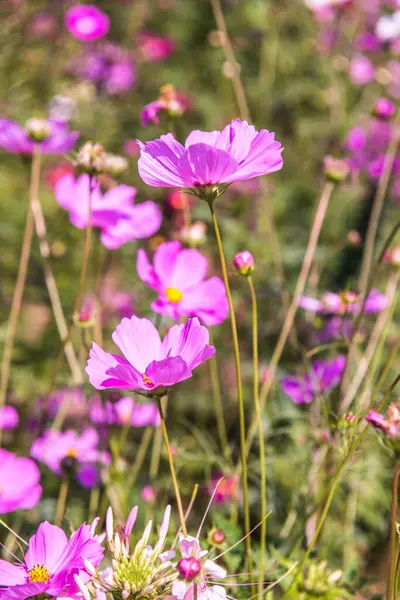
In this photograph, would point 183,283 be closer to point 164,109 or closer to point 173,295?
point 173,295

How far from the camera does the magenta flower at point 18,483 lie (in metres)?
0.74

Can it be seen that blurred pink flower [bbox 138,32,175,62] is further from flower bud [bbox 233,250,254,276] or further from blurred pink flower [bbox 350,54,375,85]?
flower bud [bbox 233,250,254,276]

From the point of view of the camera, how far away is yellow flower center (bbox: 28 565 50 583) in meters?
0.46

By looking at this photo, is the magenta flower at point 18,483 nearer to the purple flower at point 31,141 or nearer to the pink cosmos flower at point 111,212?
the pink cosmos flower at point 111,212

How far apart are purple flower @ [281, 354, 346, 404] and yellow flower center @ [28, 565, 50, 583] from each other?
50 cm

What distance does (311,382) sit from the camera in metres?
0.91

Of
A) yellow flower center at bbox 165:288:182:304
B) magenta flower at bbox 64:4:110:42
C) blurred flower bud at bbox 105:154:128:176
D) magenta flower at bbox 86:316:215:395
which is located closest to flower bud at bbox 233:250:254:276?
magenta flower at bbox 86:316:215:395

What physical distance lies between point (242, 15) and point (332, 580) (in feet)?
6.47

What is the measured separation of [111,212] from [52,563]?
478mm

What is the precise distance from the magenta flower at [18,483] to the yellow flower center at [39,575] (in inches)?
10.8

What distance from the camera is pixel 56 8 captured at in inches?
92.2

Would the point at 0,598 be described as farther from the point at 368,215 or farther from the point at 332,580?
the point at 368,215

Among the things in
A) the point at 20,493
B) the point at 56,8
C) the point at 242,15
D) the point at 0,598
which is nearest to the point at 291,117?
the point at 242,15

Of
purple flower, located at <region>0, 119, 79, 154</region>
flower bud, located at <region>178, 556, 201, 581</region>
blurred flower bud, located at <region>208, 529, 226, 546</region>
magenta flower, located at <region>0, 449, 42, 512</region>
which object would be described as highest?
purple flower, located at <region>0, 119, 79, 154</region>
